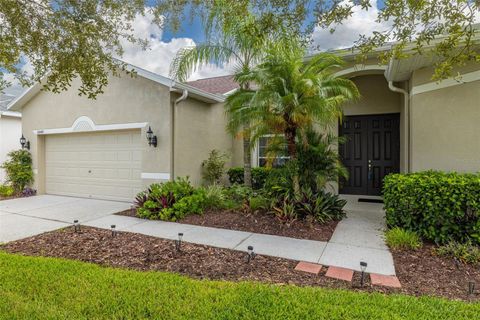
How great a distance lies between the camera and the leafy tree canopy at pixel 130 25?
3283 mm

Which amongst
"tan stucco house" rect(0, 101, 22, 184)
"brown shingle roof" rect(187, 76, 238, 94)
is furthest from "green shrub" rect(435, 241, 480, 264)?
"tan stucco house" rect(0, 101, 22, 184)

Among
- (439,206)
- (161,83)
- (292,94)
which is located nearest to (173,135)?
(161,83)

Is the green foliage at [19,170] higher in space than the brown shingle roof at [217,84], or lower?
lower

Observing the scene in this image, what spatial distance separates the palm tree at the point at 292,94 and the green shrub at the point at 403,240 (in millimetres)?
2212

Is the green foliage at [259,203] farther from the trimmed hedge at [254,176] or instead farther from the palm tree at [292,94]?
the trimmed hedge at [254,176]

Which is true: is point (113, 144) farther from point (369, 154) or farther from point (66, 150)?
point (369, 154)

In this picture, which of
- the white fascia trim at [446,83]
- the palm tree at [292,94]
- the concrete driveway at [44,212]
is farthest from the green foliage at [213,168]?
the white fascia trim at [446,83]

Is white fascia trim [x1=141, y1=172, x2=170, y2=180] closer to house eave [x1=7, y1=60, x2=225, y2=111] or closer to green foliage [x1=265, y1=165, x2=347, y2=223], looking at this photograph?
house eave [x1=7, y1=60, x2=225, y2=111]

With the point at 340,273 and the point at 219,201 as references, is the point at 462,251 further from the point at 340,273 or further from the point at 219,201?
the point at 219,201

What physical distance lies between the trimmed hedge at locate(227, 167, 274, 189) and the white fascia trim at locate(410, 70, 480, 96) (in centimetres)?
505

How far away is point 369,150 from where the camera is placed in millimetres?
8789

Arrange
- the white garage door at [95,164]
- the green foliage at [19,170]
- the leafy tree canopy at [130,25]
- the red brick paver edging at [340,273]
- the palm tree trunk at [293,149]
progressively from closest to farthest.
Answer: the leafy tree canopy at [130,25] → the red brick paver edging at [340,273] → the palm tree trunk at [293,149] → the white garage door at [95,164] → the green foliage at [19,170]

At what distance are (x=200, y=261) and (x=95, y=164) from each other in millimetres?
7278

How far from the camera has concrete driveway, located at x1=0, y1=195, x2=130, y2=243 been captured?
5.93 metres
